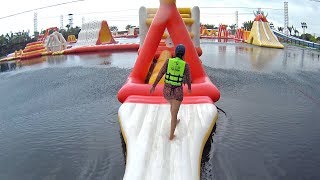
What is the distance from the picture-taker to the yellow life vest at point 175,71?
6.02 m

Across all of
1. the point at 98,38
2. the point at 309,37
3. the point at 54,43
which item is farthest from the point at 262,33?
the point at 309,37

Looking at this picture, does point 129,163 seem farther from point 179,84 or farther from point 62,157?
point 62,157

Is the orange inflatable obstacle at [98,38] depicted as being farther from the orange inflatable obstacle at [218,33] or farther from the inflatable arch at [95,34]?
the orange inflatable obstacle at [218,33]

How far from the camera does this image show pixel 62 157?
282 inches

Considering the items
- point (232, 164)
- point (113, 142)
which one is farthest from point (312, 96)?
point (113, 142)

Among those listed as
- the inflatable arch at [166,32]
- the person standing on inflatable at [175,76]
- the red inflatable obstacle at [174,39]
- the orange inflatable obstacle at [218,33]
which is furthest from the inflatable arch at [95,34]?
the person standing on inflatable at [175,76]

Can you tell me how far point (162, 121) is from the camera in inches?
269

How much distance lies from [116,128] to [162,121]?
2018 millimetres

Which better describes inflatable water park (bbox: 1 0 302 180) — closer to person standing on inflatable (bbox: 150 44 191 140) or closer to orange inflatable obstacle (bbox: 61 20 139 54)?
person standing on inflatable (bbox: 150 44 191 140)

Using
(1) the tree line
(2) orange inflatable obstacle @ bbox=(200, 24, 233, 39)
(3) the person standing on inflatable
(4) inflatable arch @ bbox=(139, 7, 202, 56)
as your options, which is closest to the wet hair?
(3) the person standing on inflatable

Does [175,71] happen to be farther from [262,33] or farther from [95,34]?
[262,33]

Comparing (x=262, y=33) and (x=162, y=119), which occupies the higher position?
(x=262, y=33)

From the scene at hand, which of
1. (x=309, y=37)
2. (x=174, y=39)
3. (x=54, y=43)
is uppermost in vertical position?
(x=309, y=37)

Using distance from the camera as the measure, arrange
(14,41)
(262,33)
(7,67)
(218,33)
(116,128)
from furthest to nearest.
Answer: (218,33) < (14,41) < (262,33) < (7,67) < (116,128)
